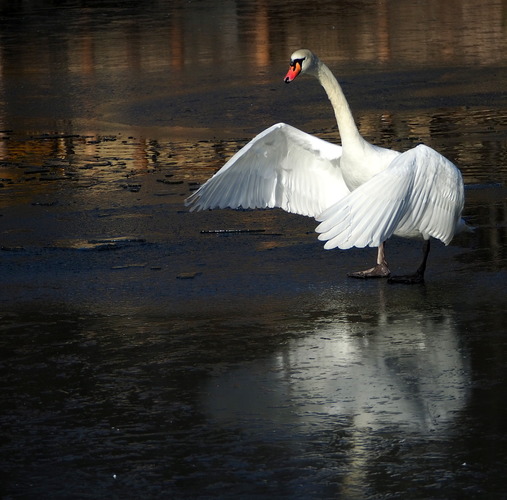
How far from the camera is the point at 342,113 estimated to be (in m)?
9.09

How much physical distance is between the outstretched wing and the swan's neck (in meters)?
0.61

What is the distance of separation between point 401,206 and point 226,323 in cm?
131

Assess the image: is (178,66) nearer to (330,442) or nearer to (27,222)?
(27,222)

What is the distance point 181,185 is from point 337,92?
10.0 ft

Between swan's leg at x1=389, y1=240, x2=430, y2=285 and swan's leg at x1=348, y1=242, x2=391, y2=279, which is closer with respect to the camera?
swan's leg at x1=389, y1=240, x2=430, y2=285

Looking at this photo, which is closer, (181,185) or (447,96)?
(181,185)

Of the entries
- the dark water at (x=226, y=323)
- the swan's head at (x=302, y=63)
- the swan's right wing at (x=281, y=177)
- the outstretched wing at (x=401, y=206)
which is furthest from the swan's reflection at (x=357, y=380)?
the swan's head at (x=302, y=63)

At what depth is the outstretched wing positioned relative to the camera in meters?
7.63

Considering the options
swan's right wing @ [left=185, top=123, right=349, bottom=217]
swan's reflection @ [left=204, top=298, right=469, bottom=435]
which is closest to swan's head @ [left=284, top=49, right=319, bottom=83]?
swan's right wing @ [left=185, top=123, right=349, bottom=217]

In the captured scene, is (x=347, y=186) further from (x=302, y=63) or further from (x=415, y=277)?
(x=302, y=63)

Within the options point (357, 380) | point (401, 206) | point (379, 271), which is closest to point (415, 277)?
point (379, 271)

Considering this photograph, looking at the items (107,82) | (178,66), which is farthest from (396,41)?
(107,82)

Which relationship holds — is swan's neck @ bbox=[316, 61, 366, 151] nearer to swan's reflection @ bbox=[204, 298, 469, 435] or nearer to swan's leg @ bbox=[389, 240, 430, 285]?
swan's leg @ bbox=[389, 240, 430, 285]

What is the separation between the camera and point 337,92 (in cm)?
930
